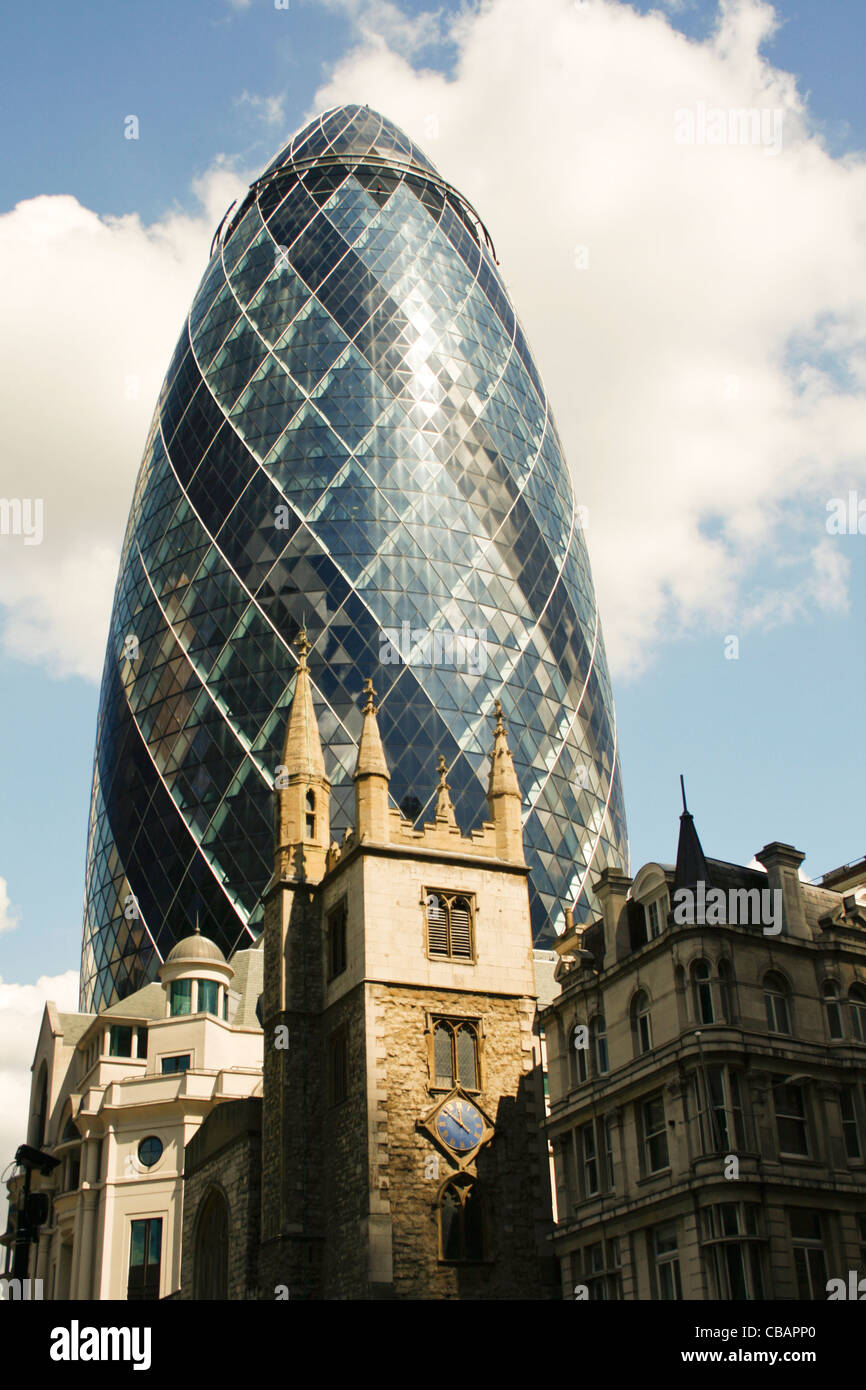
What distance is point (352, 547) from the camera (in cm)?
6450

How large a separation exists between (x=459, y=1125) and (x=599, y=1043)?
508 centimetres

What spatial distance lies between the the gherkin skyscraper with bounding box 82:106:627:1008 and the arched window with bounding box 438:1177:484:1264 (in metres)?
24.3

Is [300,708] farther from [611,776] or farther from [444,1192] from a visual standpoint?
[611,776]

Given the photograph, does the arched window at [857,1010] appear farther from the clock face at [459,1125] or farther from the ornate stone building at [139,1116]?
the ornate stone building at [139,1116]

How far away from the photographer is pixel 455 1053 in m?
35.8

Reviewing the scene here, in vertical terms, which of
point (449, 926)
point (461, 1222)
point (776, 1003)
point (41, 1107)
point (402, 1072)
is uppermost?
point (41, 1107)

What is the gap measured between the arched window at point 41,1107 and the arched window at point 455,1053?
73.4ft

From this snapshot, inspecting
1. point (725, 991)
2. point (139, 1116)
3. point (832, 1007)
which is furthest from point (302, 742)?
point (832, 1007)

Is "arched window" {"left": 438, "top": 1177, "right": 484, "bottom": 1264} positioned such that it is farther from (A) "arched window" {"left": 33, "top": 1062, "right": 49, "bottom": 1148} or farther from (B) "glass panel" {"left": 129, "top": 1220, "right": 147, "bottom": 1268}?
(A) "arched window" {"left": 33, "top": 1062, "right": 49, "bottom": 1148}

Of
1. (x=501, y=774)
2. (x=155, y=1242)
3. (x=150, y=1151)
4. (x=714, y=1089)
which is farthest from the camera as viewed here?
(x=150, y=1151)

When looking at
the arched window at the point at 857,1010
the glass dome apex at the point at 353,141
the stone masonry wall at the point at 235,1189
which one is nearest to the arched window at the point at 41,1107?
the stone masonry wall at the point at 235,1189

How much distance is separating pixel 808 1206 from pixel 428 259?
185 ft

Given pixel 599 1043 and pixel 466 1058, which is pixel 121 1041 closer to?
pixel 466 1058

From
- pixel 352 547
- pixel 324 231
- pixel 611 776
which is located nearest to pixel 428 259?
pixel 324 231
